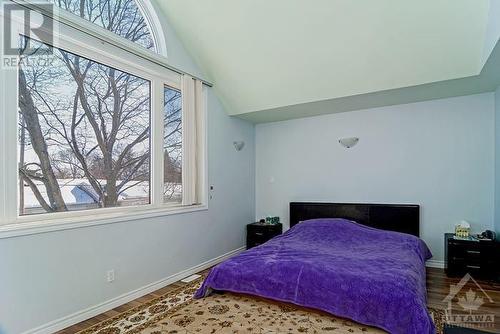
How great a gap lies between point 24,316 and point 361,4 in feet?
13.2

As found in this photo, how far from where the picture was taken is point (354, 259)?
113 inches

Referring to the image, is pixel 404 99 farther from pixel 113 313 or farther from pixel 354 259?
pixel 113 313

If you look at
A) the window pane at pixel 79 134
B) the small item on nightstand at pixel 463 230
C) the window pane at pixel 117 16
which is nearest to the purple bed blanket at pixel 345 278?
the small item on nightstand at pixel 463 230

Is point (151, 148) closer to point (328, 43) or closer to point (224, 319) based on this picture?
point (224, 319)

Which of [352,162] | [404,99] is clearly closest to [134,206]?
[352,162]

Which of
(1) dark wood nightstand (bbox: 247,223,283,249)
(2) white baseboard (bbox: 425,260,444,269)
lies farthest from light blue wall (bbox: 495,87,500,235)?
(1) dark wood nightstand (bbox: 247,223,283,249)

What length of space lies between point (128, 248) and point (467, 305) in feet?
11.3

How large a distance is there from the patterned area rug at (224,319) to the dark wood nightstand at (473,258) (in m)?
1.12

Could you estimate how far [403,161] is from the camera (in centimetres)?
421

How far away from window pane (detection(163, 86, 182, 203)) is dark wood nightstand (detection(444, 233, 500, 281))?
3.45 meters

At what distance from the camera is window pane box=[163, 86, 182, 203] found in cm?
373

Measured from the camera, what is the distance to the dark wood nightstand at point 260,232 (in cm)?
478

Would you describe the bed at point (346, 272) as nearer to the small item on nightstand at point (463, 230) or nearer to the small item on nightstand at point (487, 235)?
the small item on nightstand at point (463, 230)

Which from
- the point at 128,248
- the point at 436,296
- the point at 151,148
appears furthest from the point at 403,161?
the point at 128,248
